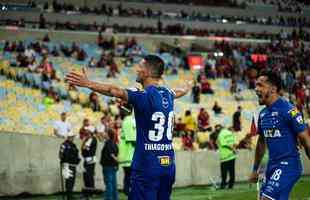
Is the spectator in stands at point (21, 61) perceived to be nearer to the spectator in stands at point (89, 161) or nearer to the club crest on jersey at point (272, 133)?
the spectator in stands at point (89, 161)

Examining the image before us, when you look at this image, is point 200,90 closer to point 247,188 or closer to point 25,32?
point 25,32

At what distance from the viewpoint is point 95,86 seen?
6867 millimetres

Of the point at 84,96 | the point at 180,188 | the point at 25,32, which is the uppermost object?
the point at 25,32

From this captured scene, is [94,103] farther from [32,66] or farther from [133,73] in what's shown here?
[133,73]

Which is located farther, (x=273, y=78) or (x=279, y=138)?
(x=273, y=78)

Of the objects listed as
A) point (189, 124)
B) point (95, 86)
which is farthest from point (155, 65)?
point (189, 124)

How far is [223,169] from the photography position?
20.5 m

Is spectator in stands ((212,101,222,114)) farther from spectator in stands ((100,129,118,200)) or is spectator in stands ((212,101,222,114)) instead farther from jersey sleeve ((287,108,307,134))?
jersey sleeve ((287,108,307,134))

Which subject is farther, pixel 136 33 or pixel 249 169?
pixel 136 33

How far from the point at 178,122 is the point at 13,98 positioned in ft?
21.7

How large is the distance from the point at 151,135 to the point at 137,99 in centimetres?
39

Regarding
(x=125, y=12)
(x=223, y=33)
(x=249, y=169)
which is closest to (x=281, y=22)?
(x=223, y=33)

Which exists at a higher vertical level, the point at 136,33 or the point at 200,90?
the point at 136,33

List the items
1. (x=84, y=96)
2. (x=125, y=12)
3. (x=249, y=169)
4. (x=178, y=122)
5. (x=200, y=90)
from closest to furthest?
(x=249, y=169) < (x=178, y=122) < (x=84, y=96) < (x=200, y=90) < (x=125, y=12)
